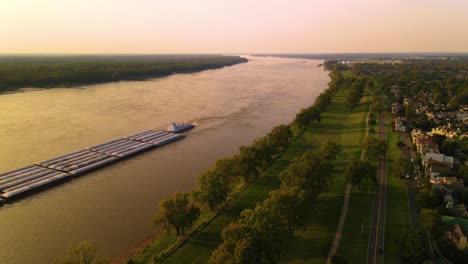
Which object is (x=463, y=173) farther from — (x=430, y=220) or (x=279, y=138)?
(x=279, y=138)

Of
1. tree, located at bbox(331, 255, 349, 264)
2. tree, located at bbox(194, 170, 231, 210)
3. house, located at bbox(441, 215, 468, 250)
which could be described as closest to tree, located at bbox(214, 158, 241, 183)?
tree, located at bbox(194, 170, 231, 210)

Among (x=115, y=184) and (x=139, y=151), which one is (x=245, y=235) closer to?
(x=115, y=184)

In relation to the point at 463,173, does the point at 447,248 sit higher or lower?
lower

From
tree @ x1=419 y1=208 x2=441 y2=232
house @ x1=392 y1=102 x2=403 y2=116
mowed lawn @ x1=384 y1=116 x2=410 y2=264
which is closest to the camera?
mowed lawn @ x1=384 y1=116 x2=410 y2=264

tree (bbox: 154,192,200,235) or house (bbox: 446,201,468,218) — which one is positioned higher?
tree (bbox: 154,192,200,235)

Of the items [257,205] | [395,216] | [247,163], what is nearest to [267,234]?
[257,205]

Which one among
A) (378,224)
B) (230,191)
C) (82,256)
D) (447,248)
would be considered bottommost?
(378,224)

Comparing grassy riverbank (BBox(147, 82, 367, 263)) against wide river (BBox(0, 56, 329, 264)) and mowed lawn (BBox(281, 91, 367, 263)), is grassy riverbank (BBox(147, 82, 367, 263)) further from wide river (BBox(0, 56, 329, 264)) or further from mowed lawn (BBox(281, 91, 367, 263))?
wide river (BBox(0, 56, 329, 264))

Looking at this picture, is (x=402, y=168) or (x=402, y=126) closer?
(x=402, y=168)
